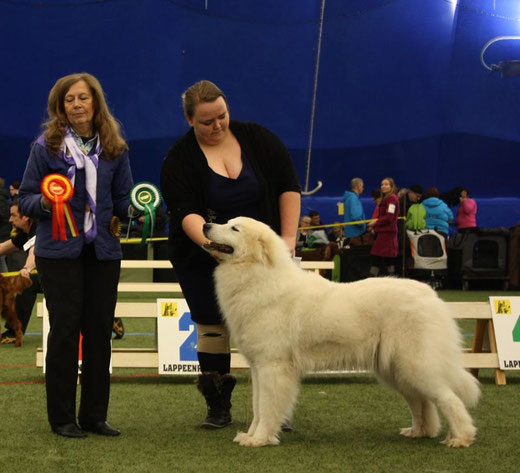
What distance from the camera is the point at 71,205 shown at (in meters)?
3.99

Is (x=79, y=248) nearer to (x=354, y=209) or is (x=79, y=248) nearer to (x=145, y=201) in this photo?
(x=145, y=201)

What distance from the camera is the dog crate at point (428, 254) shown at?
13664mm

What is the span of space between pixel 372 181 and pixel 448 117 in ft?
5.92

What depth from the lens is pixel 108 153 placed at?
4.09m

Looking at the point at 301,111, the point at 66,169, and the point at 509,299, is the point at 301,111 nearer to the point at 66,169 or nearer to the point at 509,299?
the point at 509,299

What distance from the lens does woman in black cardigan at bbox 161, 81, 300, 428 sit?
4104 mm

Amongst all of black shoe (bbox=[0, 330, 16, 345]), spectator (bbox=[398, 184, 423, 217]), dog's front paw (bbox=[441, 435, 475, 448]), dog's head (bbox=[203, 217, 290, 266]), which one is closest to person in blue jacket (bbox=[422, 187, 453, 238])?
spectator (bbox=[398, 184, 423, 217])

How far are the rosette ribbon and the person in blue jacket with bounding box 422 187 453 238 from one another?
10644mm

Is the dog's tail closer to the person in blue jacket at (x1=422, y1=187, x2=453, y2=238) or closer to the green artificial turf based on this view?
the green artificial turf

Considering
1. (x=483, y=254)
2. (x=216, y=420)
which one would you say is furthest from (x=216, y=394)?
(x=483, y=254)

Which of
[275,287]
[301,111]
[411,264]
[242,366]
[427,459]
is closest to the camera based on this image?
[427,459]

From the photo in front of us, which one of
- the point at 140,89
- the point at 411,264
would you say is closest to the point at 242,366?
the point at 411,264

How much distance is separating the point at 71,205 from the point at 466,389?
2.08 metres

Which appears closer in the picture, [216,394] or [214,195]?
[214,195]
